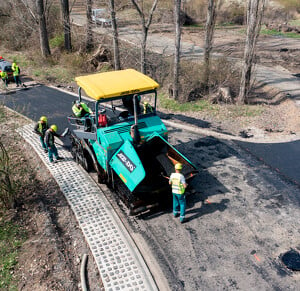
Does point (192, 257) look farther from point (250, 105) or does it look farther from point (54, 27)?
point (54, 27)

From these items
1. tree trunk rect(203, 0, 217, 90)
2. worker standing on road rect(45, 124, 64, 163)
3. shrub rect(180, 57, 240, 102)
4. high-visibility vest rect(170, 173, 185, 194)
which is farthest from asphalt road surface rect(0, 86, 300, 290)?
tree trunk rect(203, 0, 217, 90)

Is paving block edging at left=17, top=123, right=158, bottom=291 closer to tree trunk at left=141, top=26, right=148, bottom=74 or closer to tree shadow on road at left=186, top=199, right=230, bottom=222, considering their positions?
tree shadow on road at left=186, top=199, right=230, bottom=222

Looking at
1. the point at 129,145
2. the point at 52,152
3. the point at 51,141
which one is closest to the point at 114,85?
the point at 129,145

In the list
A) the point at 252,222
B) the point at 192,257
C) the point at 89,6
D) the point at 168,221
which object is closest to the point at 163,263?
the point at 192,257

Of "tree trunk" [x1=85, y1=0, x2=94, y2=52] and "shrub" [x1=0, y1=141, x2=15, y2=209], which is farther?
"tree trunk" [x1=85, y1=0, x2=94, y2=52]

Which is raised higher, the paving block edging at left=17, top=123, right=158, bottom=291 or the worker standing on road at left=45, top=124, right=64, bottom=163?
the worker standing on road at left=45, top=124, right=64, bottom=163

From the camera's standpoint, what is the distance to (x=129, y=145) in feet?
22.9

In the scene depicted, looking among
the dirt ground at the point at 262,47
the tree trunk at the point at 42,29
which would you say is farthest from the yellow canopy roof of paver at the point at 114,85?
the dirt ground at the point at 262,47

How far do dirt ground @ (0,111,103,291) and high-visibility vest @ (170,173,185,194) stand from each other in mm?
2250

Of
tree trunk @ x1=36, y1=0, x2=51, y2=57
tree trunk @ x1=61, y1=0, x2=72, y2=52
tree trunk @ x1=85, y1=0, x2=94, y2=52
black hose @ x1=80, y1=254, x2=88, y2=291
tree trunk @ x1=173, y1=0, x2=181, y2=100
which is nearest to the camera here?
black hose @ x1=80, y1=254, x2=88, y2=291

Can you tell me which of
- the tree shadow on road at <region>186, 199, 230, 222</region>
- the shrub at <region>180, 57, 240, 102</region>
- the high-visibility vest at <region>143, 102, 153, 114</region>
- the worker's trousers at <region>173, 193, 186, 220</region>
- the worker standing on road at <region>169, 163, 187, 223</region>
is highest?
the high-visibility vest at <region>143, 102, 153, 114</region>

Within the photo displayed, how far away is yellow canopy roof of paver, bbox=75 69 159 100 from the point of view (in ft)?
23.5

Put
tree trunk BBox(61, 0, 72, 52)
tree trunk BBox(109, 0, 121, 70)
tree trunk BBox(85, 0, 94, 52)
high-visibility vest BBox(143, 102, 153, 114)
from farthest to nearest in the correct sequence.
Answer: tree trunk BBox(61, 0, 72, 52), tree trunk BBox(85, 0, 94, 52), tree trunk BBox(109, 0, 121, 70), high-visibility vest BBox(143, 102, 153, 114)

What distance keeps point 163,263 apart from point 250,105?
987 cm
